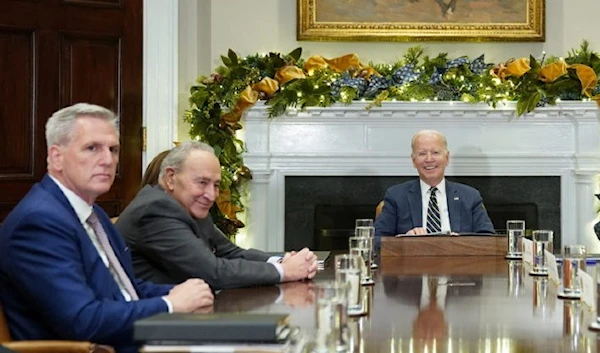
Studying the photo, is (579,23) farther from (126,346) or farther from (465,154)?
(126,346)

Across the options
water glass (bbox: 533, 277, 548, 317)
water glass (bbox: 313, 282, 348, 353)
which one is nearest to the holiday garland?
water glass (bbox: 533, 277, 548, 317)

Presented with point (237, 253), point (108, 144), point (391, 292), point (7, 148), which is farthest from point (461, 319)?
point (7, 148)

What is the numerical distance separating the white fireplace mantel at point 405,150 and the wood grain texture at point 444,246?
222 cm

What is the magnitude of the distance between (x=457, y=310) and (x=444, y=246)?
4.33 feet

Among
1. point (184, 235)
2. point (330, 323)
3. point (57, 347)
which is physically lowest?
point (57, 347)

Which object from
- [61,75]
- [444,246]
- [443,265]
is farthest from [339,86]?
[443,265]

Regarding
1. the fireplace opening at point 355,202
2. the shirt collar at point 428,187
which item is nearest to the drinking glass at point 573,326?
the shirt collar at point 428,187

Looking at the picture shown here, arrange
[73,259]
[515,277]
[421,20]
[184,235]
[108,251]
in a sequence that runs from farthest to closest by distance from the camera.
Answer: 1. [421,20]
2. [515,277]
3. [184,235]
4. [108,251]
5. [73,259]

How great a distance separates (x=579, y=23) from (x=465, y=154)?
44.5 inches

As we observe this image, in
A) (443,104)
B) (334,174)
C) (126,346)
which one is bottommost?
(126,346)

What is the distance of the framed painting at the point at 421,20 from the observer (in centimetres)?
610

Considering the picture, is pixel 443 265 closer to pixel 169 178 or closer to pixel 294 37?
pixel 169 178

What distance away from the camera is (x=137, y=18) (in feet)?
18.9

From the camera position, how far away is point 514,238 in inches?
146
